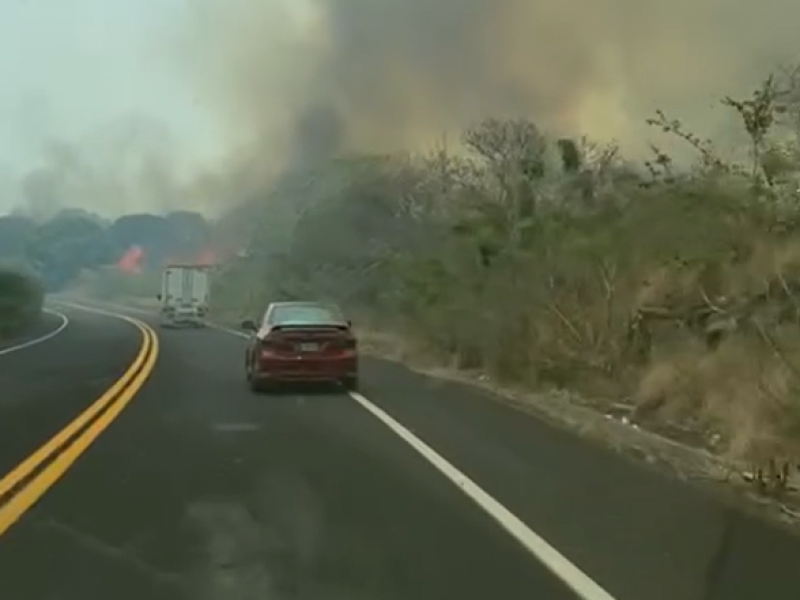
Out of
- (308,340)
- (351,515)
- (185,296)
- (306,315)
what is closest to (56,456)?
(351,515)

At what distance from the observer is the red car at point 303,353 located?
24281mm

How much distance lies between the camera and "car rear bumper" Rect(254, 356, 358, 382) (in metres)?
24.2

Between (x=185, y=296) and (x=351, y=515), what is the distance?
6446cm

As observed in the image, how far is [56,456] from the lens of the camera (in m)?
14.4

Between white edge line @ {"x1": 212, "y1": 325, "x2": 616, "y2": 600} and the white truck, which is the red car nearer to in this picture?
white edge line @ {"x1": 212, "y1": 325, "x2": 616, "y2": 600}

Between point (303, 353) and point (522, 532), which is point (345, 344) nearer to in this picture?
point (303, 353)

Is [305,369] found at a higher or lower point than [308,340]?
lower

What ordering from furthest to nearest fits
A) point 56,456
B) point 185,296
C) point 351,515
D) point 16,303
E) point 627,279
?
point 185,296, point 16,303, point 627,279, point 56,456, point 351,515

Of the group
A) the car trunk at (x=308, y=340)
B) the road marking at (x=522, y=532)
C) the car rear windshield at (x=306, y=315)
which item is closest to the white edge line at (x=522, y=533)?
the road marking at (x=522, y=532)

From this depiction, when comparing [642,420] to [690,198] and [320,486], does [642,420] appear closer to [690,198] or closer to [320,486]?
[690,198]

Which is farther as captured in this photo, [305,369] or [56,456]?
[305,369]

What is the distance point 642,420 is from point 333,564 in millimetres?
11666

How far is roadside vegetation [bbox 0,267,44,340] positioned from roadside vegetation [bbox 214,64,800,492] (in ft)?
65.3

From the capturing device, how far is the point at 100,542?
370 inches
